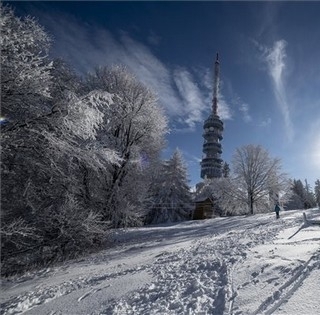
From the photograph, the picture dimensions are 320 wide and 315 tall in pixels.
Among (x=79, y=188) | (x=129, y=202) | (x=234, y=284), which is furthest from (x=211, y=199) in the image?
(x=234, y=284)

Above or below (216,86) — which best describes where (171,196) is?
below

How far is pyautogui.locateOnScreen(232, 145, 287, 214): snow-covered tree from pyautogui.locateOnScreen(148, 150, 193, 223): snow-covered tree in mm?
7872

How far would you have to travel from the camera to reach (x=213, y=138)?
3912 inches

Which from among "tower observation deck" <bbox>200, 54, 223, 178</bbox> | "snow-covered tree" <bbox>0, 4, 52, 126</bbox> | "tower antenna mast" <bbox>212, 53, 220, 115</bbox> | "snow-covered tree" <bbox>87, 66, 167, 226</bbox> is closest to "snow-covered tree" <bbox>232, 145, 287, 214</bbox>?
"snow-covered tree" <bbox>87, 66, 167, 226</bbox>

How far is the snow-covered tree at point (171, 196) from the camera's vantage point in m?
37.2

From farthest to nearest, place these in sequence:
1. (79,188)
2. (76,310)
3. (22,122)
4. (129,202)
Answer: (129,202)
(79,188)
(22,122)
(76,310)

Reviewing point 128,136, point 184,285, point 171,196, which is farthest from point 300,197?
point 184,285

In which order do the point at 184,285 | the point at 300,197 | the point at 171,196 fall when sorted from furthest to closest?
1. the point at 300,197
2. the point at 171,196
3. the point at 184,285

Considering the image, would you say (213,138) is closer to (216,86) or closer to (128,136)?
(216,86)

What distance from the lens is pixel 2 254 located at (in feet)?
28.4

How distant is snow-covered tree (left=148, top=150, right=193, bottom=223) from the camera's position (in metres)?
37.2

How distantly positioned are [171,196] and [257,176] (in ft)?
41.1

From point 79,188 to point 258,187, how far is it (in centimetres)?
3046

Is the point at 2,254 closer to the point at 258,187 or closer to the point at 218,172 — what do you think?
the point at 258,187
